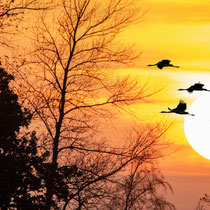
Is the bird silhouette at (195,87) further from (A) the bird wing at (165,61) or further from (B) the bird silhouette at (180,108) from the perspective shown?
(A) the bird wing at (165,61)

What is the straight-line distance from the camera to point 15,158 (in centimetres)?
1923

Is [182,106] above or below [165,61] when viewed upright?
→ below

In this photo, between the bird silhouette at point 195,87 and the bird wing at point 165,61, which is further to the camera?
the bird wing at point 165,61

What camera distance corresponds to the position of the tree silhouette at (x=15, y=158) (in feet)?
61.6

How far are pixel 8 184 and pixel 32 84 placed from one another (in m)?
4.85

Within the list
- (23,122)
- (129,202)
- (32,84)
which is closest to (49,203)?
(23,122)

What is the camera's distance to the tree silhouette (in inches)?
739

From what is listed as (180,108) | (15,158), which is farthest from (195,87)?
(15,158)

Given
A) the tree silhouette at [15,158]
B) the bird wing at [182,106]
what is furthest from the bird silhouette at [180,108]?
the tree silhouette at [15,158]

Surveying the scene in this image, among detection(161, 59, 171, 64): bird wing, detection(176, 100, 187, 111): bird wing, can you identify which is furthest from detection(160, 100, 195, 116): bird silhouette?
detection(161, 59, 171, 64): bird wing

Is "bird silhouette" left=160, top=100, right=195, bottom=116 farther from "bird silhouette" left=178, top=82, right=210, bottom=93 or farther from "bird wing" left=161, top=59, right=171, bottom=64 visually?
→ "bird wing" left=161, top=59, right=171, bottom=64

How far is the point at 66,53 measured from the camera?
21.9 meters

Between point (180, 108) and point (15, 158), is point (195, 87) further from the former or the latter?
point (15, 158)

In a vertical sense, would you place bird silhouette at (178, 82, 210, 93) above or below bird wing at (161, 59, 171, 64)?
below
